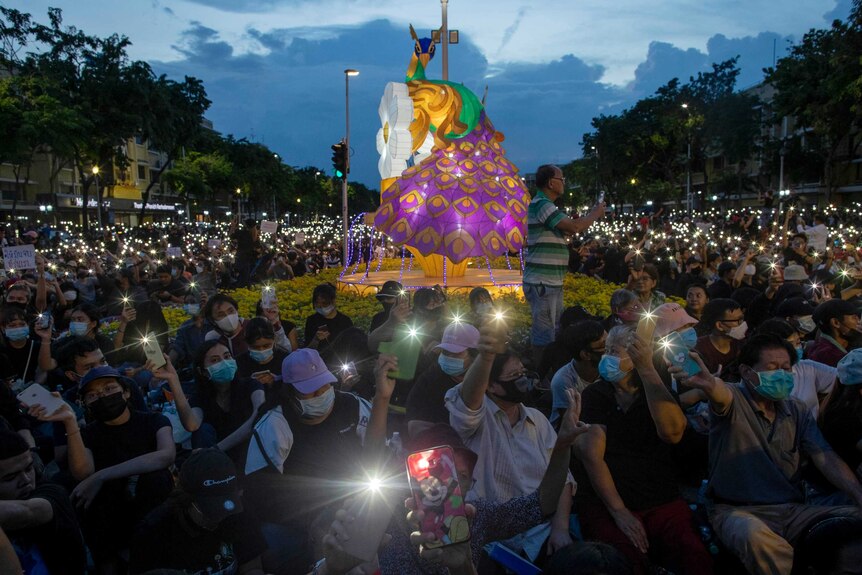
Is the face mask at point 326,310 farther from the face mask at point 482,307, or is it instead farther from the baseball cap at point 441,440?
the baseball cap at point 441,440

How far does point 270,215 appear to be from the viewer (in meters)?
86.1

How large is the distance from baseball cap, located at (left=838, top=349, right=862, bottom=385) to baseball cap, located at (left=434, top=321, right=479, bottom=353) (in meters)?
2.23

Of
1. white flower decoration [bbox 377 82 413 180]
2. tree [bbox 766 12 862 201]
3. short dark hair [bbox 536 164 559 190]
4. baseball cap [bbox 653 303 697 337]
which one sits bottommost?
baseball cap [bbox 653 303 697 337]

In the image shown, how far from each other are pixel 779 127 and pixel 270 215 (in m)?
57.8

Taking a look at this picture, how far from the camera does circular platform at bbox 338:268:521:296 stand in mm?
14016

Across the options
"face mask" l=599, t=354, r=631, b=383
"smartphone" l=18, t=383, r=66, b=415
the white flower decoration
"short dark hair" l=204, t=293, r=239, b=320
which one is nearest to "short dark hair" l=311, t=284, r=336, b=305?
"short dark hair" l=204, t=293, r=239, b=320

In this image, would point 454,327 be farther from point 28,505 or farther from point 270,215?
point 270,215

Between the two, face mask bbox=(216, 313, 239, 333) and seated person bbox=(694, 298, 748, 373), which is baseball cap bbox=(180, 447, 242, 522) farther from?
seated person bbox=(694, 298, 748, 373)

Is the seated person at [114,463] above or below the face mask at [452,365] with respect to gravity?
below

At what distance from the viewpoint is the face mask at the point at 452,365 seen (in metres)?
4.60

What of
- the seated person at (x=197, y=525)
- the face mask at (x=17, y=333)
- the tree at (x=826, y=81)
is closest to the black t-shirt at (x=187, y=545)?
the seated person at (x=197, y=525)

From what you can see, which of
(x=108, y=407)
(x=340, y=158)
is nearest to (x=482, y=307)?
(x=108, y=407)

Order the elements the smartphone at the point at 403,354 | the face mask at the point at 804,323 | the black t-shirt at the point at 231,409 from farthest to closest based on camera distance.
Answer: the face mask at the point at 804,323, the black t-shirt at the point at 231,409, the smartphone at the point at 403,354

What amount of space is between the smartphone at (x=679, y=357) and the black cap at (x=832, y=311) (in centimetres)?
211
